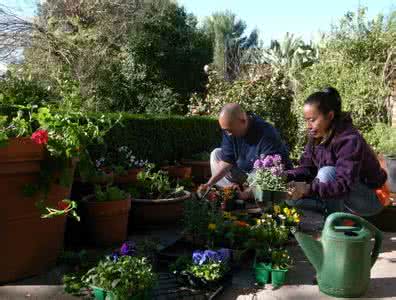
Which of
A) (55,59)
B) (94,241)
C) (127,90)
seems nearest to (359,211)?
(94,241)

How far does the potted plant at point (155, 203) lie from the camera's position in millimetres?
3912

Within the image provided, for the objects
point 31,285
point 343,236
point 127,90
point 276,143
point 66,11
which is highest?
point 66,11

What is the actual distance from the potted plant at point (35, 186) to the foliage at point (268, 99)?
21.9 ft

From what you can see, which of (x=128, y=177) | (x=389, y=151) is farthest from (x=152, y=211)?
(x=389, y=151)

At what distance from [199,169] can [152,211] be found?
257cm

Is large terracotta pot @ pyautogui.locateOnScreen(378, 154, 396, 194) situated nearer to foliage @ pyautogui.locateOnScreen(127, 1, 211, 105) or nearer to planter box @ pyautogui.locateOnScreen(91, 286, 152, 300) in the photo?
planter box @ pyautogui.locateOnScreen(91, 286, 152, 300)

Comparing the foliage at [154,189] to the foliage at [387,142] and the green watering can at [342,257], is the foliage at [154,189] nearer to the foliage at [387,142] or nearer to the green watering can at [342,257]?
the green watering can at [342,257]

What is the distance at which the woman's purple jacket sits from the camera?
2.75 metres

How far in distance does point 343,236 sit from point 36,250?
1729 millimetres

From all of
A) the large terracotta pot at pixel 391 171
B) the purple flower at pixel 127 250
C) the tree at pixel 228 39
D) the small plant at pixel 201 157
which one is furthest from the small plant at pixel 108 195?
the tree at pixel 228 39

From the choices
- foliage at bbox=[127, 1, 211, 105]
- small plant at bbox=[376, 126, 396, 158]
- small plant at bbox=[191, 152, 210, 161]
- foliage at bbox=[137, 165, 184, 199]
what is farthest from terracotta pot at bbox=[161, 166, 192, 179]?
foliage at bbox=[127, 1, 211, 105]

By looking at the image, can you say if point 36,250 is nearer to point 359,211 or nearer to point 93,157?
point 93,157

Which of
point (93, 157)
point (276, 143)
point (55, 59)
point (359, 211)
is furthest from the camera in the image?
point (55, 59)

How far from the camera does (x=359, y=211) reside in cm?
312
